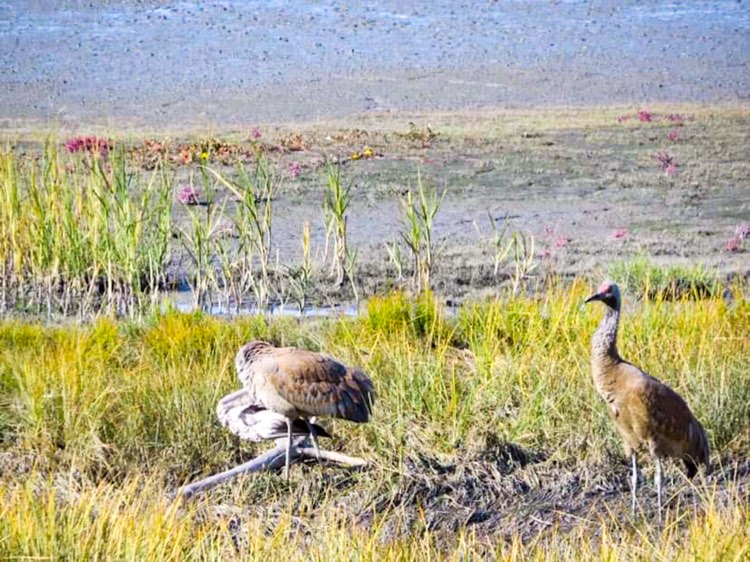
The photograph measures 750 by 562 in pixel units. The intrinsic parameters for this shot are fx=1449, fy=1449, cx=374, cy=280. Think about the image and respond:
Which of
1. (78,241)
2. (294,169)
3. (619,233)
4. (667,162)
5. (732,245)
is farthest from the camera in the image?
(667,162)

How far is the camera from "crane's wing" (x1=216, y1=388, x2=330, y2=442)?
6.29 metres

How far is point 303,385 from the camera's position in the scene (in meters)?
5.74

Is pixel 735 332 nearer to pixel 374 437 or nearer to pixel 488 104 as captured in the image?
pixel 374 437

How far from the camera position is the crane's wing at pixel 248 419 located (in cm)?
629

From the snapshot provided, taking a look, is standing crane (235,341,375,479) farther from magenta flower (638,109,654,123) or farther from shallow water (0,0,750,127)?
magenta flower (638,109,654,123)

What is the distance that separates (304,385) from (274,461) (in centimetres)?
62

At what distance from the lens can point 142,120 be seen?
58.7 feet

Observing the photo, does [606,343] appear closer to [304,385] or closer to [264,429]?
[304,385]

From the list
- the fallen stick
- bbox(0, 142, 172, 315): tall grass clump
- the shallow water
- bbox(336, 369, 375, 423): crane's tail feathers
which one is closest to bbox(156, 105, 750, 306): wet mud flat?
bbox(0, 142, 172, 315): tall grass clump

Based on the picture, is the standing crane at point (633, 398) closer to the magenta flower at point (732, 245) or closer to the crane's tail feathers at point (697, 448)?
the crane's tail feathers at point (697, 448)

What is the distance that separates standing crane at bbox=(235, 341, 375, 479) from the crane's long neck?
0.97 m

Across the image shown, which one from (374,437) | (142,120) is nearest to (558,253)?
(374,437)

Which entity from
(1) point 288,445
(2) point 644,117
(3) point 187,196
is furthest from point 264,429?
(2) point 644,117

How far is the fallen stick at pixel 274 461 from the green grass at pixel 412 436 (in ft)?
0.19
